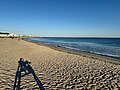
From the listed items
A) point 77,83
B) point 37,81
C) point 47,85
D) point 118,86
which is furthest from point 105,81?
point 37,81

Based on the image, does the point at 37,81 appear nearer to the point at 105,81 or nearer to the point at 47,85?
the point at 47,85

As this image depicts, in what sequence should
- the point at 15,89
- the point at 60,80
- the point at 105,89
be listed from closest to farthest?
the point at 15,89 < the point at 105,89 < the point at 60,80

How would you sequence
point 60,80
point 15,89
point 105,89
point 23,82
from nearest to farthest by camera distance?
point 15,89, point 105,89, point 23,82, point 60,80

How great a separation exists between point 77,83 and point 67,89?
0.96 m

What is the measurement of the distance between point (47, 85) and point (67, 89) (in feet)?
3.11

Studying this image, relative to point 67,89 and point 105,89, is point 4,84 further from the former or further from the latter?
point 105,89

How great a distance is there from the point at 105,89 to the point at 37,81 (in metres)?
3.13

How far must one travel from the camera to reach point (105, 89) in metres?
5.86

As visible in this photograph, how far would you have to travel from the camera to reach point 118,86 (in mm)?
6223

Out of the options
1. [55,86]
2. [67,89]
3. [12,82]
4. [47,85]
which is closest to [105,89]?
[67,89]

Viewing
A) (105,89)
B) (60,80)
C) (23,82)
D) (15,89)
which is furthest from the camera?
(60,80)

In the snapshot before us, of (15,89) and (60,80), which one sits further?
(60,80)

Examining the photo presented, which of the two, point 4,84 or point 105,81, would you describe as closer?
point 4,84

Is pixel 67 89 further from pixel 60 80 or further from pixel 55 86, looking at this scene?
pixel 60 80
